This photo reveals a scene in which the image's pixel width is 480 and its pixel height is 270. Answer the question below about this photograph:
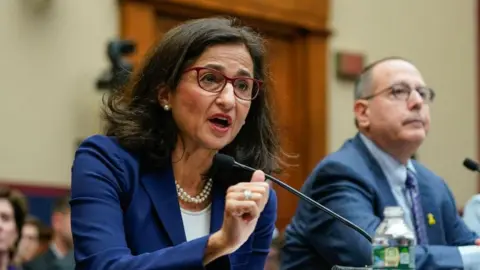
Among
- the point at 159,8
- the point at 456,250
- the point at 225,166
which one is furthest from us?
the point at 159,8

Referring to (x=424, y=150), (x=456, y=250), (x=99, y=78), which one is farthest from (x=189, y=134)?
(x=424, y=150)

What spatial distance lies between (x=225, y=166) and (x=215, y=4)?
401cm

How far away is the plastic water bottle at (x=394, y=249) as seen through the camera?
1.93 m

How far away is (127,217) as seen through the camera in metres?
2.18

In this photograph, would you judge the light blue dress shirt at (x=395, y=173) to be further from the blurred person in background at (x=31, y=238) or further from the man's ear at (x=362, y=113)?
the blurred person in background at (x=31, y=238)

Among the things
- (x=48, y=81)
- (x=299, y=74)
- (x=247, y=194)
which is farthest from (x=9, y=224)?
(x=299, y=74)

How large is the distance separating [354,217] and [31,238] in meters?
2.92

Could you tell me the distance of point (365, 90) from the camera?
10.7 feet

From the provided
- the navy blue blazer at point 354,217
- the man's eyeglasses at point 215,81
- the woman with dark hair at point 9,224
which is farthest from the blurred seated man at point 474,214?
the woman with dark hair at point 9,224

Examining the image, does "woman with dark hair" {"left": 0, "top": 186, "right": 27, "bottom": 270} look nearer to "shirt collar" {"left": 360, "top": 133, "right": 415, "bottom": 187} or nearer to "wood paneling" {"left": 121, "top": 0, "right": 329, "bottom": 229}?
"shirt collar" {"left": 360, "top": 133, "right": 415, "bottom": 187}

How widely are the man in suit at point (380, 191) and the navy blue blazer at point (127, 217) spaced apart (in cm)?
42

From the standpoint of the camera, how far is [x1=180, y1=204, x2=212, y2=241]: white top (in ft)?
7.50

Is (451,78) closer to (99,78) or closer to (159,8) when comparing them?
(159,8)

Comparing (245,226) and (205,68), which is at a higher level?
(205,68)
